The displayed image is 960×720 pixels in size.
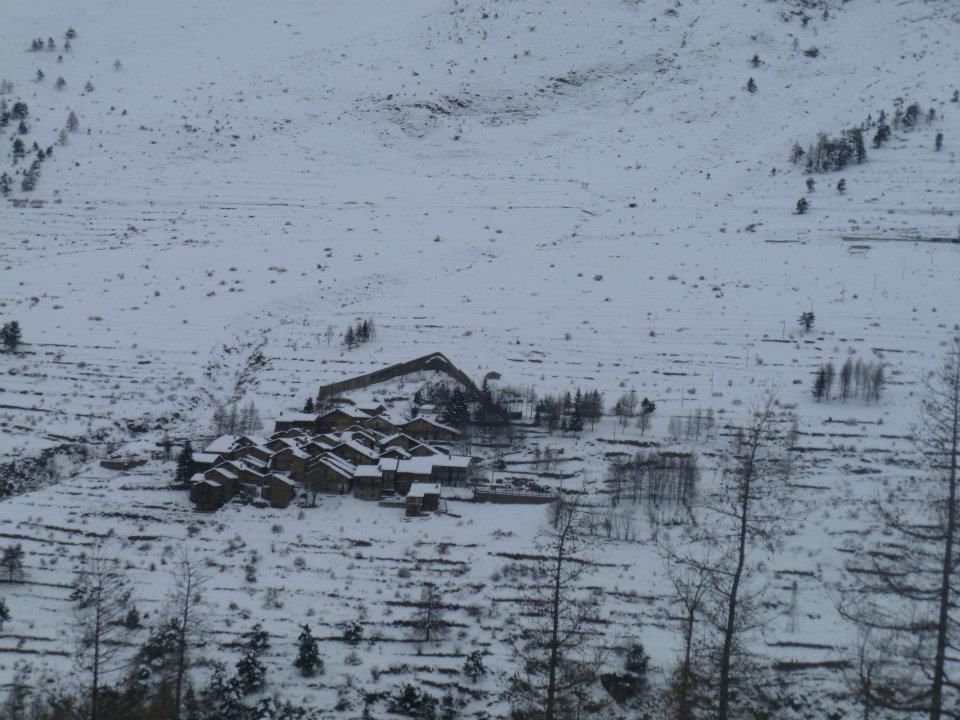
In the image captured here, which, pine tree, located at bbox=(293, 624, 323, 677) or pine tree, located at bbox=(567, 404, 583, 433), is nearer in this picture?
pine tree, located at bbox=(293, 624, 323, 677)

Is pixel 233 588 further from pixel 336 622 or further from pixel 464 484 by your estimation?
pixel 464 484

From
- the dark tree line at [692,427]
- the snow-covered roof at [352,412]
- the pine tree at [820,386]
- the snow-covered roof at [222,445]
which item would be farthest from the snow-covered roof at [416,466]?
the pine tree at [820,386]

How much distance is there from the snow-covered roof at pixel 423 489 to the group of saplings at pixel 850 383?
57.4 ft

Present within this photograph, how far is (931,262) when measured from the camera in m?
47.2

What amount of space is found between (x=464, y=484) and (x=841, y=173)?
5363 centimetres

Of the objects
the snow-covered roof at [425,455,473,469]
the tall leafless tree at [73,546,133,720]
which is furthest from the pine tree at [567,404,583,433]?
the tall leafless tree at [73,546,133,720]

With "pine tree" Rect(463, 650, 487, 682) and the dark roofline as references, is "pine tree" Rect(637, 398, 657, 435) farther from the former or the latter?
"pine tree" Rect(463, 650, 487, 682)

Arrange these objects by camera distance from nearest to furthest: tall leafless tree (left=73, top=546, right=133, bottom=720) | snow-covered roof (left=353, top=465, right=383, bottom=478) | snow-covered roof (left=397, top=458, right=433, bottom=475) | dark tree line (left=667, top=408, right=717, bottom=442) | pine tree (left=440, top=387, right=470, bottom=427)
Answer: tall leafless tree (left=73, top=546, right=133, bottom=720), snow-covered roof (left=353, top=465, right=383, bottom=478), snow-covered roof (left=397, top=458, right=433, bottom=475), dark tree line (left=667, top=408, right=717, bottom=442), pine tree (left=440, top=387, right=470, bottom=427)

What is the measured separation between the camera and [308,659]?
14.7 m

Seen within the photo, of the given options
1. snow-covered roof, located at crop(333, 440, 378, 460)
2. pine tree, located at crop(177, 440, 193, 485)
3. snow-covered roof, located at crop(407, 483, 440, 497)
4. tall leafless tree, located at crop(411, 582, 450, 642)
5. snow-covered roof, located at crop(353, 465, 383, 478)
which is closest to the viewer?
tall leafless tree, located at crop(411, 582, 450, 642)

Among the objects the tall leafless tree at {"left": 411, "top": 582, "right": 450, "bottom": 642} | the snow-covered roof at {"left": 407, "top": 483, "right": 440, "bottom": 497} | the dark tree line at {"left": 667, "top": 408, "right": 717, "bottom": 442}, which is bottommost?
the tall leafless tree at {"left": 411, "top": 582, "right": 450, "bottom": 642}

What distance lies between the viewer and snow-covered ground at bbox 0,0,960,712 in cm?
2122

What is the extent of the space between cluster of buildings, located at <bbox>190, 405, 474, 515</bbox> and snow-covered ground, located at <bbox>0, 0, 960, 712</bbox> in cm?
98

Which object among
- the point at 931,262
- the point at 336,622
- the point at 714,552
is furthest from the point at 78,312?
the point at 931,262
